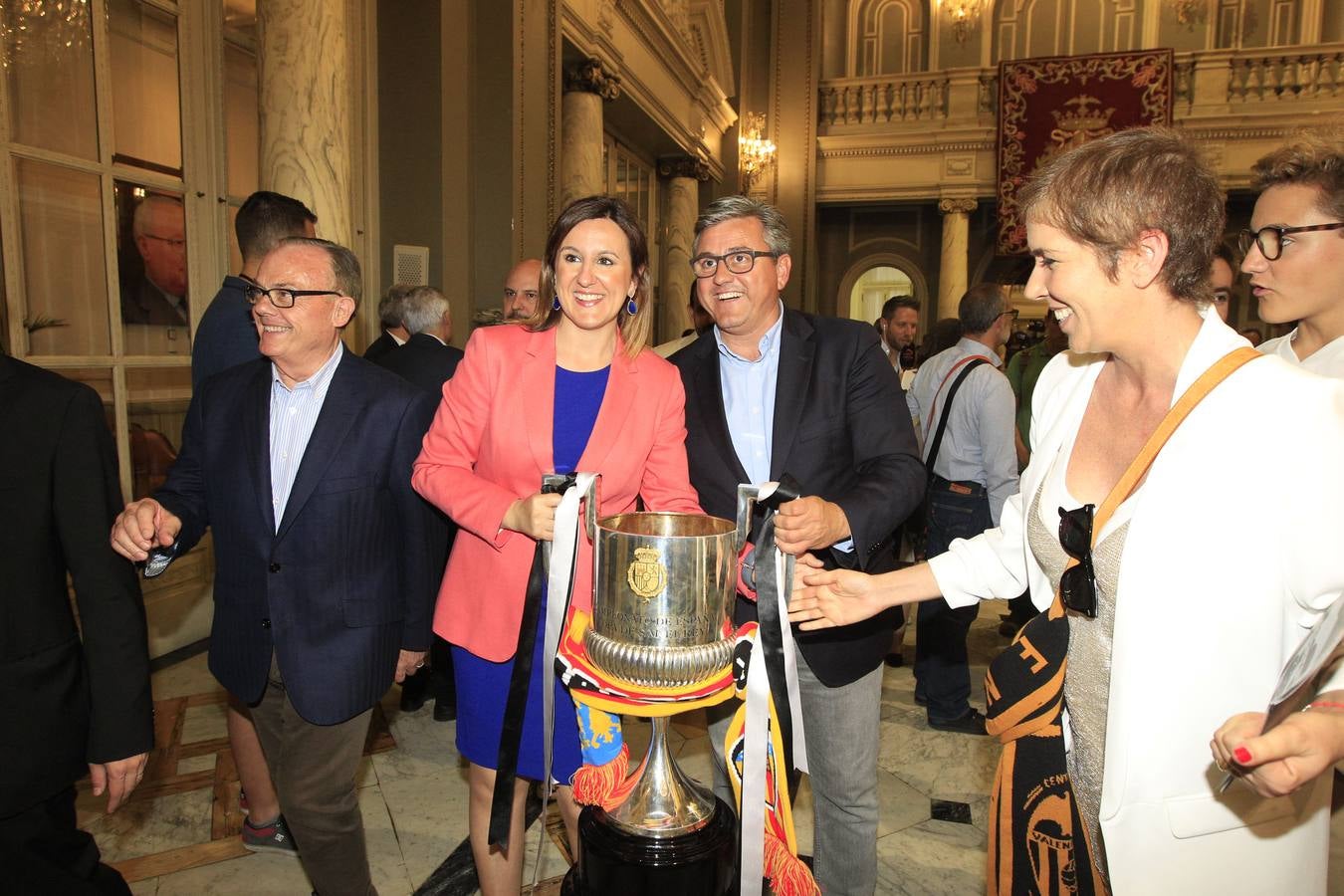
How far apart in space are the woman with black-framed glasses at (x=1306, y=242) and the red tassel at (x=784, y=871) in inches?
66.8

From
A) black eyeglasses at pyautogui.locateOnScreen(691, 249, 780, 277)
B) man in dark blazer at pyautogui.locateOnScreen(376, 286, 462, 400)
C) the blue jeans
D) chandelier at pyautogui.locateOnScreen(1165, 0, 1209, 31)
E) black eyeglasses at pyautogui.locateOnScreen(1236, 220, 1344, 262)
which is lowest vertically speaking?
the blue jeans

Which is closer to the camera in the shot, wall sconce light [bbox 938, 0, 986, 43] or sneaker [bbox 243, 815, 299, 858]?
sneaker [bbox 243, 815, 299, 858]

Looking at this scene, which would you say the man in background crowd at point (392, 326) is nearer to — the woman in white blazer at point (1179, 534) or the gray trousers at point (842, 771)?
the gray trousers at point (842, 771)

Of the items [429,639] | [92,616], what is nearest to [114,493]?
[92,616]

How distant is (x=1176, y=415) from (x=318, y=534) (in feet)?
5.84

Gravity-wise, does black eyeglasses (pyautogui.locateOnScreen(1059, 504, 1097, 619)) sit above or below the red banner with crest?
below

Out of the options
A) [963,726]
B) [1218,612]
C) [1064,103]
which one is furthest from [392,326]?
[1064,103]

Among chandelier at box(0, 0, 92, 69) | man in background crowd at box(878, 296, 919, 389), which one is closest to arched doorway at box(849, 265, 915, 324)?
man in background crowd at box(878, 296, 919, 389)

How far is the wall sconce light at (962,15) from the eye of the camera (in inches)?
569

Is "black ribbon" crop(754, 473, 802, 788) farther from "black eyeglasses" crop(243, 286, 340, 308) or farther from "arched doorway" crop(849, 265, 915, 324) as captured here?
"arched doorway" crop(849, 265, 915, 324)

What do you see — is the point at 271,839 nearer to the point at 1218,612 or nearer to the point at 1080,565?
the point at 1080,565

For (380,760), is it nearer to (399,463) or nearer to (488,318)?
(399,463)

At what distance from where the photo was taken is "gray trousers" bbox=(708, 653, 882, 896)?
2145 millimetres

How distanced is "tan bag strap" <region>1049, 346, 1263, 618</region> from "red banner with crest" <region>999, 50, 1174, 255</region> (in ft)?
43.0
